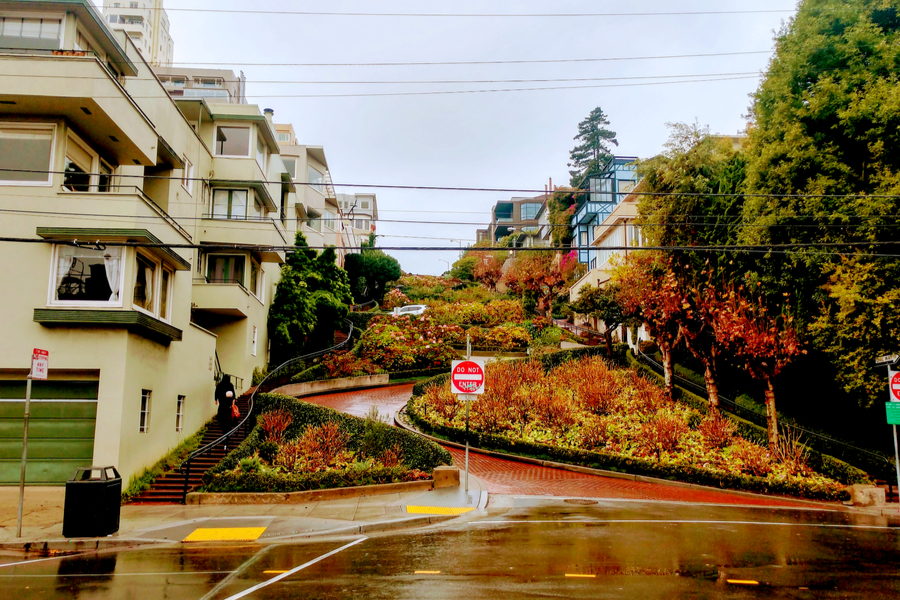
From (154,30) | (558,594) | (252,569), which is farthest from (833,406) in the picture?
(154,30)

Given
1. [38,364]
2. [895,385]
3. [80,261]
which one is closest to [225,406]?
[80,261]

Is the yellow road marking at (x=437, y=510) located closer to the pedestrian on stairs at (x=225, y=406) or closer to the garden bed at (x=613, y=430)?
the garden bed at (x=613, y=430)

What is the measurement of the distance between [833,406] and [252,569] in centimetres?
1852

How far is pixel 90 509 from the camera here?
38.0 feet

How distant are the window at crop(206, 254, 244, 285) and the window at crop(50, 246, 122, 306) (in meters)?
11.7

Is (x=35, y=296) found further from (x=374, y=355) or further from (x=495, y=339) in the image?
(x=495, y=339)

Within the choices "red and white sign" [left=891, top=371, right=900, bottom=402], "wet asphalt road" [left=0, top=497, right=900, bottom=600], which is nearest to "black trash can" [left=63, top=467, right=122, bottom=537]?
"wet asphalt road" [left=0, top=497, right=900, bottom=600]

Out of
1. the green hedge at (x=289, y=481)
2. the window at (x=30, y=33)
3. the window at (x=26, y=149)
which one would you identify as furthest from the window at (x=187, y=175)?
the green hedge at (x=289, y=481)

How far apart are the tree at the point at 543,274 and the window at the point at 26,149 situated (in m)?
39.5

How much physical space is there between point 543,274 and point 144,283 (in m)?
38.6

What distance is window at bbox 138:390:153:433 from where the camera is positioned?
53.7 ft

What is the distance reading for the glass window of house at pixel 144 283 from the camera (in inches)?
641

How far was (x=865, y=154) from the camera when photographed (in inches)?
707

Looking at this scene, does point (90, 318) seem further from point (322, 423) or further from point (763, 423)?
point (763, 423)
